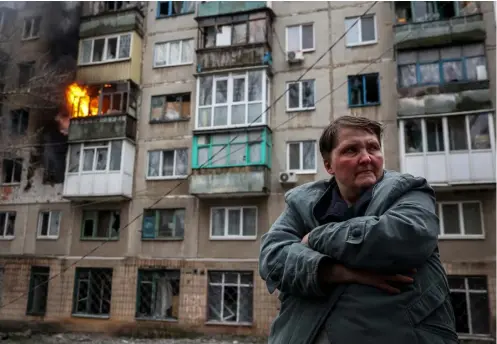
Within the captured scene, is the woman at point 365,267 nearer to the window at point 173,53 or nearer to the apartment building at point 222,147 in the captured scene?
the apartment building at point 222,147

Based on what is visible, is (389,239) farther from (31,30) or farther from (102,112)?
(31,30)

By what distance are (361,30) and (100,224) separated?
14.2 metres

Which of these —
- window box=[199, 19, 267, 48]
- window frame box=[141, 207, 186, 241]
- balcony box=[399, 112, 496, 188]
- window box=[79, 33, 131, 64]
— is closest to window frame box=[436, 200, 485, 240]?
balcony box=[399, 112, 496, 188]

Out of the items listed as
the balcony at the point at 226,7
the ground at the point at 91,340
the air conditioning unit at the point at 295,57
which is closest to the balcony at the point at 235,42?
the balcony at the point at 226,7

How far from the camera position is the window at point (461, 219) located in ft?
50.9

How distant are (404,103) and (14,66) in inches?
730

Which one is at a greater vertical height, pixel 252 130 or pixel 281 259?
pixel 252 130

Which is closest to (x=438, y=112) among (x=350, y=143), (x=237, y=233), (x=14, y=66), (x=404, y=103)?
(x=404, y=103)

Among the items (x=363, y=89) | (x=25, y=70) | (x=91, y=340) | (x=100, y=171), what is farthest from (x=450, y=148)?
(x=25, y=70)

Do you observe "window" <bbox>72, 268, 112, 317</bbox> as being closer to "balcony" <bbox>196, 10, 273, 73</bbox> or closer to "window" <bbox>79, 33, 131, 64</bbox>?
"window" <bbox>79, 33, 131, 64</bbox>

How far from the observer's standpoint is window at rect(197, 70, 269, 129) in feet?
59.6

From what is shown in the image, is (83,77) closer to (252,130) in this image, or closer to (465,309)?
(252,130)

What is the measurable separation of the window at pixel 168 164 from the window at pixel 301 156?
15.1ft

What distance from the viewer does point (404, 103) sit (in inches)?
653
